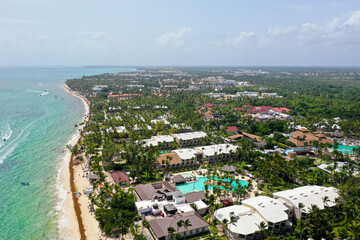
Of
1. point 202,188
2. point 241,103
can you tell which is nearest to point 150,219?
point 202,188

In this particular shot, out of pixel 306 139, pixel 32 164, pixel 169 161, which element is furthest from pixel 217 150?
pixel 32 164

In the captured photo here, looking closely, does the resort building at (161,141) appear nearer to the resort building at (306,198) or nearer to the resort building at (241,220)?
the resort building at (241,220)

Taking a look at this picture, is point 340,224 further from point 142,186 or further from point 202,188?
point 142,186

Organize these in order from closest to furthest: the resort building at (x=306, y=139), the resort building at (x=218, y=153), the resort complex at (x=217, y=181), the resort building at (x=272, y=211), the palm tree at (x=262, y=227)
A: the palm tree at (x=262, y=227), the resort complex at (x=217, y=181), the resort building at (x=272, y=211), the resort building at (x=218, y=153), the resort building at (x=306, y=139)

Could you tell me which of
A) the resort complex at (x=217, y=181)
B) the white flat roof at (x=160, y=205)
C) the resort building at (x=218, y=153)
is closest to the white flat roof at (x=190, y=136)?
the resort complex at (x=217, y=181)

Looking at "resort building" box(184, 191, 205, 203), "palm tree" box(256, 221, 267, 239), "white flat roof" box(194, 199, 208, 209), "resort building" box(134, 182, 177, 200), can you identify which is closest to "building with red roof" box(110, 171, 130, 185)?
"resort building" box(134, 182, 177, 200)

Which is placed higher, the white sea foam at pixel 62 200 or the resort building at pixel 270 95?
the resort building at pixel 270 95

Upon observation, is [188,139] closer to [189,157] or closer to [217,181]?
[189,157]
